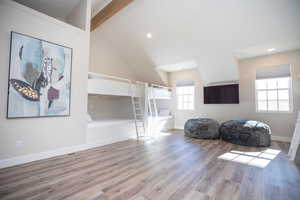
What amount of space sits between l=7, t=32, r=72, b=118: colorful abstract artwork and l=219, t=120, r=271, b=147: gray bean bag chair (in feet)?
14.9

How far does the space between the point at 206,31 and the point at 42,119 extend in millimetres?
4643

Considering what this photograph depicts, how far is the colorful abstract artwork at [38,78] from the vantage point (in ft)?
8.53

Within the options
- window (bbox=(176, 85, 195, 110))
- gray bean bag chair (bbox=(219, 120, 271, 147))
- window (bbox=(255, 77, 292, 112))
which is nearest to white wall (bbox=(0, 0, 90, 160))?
gray bean bag chair (bbox=(219, 120, 271, 147))

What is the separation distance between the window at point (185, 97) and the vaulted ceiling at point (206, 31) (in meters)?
0.99

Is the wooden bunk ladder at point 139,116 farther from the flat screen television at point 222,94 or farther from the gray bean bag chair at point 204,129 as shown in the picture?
the flat screen television at point 222,94

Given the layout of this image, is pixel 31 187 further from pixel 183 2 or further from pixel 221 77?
pixel 221 77

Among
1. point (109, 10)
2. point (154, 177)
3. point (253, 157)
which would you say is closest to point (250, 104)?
point (253, 157)

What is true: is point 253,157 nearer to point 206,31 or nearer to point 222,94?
point 222,94

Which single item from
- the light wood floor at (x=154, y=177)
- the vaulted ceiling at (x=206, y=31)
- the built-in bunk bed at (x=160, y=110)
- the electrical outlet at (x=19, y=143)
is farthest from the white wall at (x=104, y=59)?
the light wood floor at (x=154, y=177)

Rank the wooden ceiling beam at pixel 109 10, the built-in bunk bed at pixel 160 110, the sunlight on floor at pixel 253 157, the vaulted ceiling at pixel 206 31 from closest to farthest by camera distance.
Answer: the sunlight on floor at pixel 253 157 < the vaulted ceiling at pixel 206 31 < the wooden ceiling beam at pixel 109 10 < the built-in bunk bed at pixel 160 110

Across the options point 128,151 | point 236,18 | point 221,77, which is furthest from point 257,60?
point 128,151

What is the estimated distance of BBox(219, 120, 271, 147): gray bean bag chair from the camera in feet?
13.1

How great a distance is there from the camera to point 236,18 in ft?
11.9

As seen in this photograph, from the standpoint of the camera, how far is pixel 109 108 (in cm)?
634
